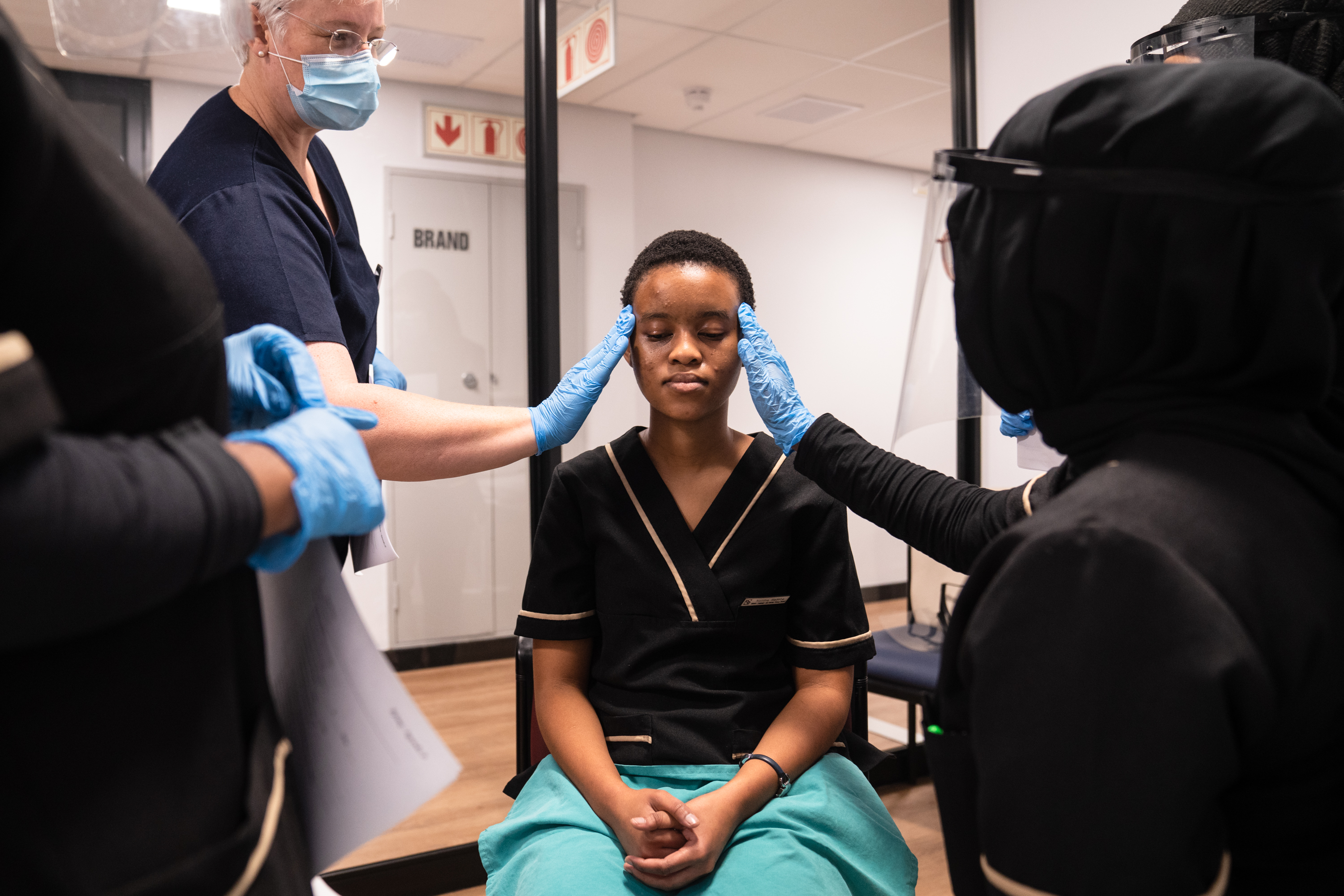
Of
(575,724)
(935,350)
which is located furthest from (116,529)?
(575,724)

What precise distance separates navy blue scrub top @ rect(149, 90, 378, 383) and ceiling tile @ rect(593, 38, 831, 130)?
192 centimetres

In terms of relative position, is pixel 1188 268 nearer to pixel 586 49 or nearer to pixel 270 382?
pixel 270 382

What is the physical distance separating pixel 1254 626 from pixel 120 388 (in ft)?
2.31

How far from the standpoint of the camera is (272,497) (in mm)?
557

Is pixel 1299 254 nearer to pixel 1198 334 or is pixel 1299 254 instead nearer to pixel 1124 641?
pixel 1198 334

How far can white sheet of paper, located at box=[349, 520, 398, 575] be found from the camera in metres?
0.91

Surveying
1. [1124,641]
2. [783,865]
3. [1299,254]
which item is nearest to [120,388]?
[1124,641]

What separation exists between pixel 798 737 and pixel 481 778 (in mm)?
1858

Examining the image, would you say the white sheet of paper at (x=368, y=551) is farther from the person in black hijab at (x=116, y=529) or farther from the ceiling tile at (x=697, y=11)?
the ceiling tile at (x=697, y=11)

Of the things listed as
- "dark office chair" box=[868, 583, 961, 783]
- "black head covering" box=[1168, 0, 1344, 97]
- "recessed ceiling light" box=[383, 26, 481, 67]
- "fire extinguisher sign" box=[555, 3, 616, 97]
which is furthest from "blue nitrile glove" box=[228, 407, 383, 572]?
"recessed ceiling light" box=[383, 26, 481, 67]

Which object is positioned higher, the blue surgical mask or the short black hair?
the blue surgical mask

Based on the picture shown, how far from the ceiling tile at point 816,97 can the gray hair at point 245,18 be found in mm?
2005

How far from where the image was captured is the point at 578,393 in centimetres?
150

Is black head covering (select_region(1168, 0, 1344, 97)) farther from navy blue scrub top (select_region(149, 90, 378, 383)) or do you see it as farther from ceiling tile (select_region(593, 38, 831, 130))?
ceiling tile (select_region(593, 38, 831, 130))
